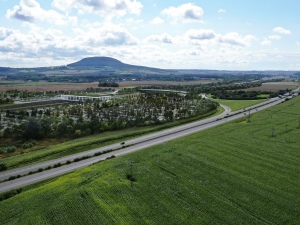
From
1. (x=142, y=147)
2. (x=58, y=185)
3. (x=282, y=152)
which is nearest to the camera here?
(x=58, y=185)

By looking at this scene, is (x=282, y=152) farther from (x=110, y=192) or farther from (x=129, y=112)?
(x=129, y=112)

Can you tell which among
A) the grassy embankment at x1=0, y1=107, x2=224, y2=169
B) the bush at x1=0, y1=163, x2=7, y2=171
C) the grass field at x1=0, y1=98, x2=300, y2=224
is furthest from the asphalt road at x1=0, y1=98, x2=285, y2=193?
the grass field at x1=0, y1=98, x2=300, y2=224

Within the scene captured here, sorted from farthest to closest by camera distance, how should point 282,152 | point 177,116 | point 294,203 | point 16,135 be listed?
1. point 177,116
2. point 16,135
3. point 282,152
4. point 294,203

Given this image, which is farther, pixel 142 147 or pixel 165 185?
pixel 142 147

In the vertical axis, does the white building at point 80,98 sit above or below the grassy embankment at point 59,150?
above

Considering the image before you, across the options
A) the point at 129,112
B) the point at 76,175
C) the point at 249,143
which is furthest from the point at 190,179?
the point at 129,112

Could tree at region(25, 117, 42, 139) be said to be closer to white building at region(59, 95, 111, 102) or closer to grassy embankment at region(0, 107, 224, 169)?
grassy embankment at region(0, 107, 224, 169)

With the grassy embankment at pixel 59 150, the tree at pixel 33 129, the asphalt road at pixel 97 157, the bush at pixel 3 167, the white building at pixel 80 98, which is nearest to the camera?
the asphalt road at pixel 97 157

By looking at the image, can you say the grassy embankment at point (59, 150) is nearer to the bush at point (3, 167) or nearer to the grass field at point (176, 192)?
the bush at point (3, 167)

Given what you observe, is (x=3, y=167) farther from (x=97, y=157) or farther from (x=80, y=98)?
(x=80, y=98)

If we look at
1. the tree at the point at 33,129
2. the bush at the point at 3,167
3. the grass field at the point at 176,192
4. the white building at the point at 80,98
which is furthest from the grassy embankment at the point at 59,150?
the white building at the point at 80,98
